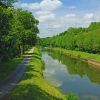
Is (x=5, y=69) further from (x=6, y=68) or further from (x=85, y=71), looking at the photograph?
(x=85, y=71)

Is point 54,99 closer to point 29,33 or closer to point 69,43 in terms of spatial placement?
point 29,33

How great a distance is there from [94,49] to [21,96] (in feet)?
267

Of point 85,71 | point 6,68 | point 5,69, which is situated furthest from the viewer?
point 85,71

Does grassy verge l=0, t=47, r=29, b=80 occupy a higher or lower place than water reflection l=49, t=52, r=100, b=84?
higher

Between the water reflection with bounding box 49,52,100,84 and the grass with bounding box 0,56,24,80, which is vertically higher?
the grass with bounding box 0,56,24,80

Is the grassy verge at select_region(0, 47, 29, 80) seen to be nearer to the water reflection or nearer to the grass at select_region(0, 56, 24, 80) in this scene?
the grass at select_region(0, 56, 24, 80)

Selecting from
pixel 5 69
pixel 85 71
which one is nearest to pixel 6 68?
pixel 5 69

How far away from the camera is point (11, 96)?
91.5 feet

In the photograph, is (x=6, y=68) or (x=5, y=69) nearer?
(x=5, y=69)

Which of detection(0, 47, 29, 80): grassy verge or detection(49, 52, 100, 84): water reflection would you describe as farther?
detection(49, 52, 100, 84): water reflection

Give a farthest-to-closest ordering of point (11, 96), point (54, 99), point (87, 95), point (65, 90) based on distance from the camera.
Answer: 1. point (65, 90)
2. point (87, 95)
3. point (54, 99)
4. point (11, 96)

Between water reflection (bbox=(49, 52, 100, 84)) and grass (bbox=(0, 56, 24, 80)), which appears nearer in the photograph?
grass (bbox=(0, 56, 24, 80))

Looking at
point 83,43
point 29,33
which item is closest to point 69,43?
point 83,43

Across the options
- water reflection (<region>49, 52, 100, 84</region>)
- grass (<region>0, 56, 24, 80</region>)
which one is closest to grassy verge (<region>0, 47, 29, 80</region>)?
grass (<region>0, 56, 24, 80</region>)
